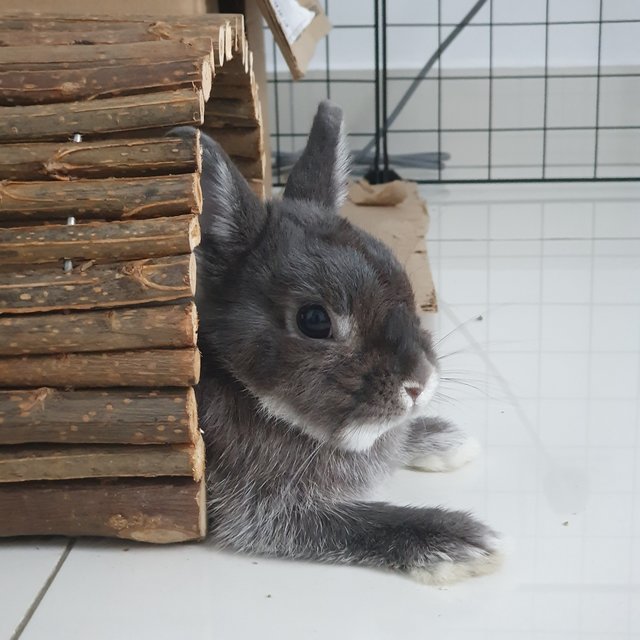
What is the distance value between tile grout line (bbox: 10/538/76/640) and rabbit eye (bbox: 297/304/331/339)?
1.31 feet

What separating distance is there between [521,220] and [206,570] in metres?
1.91

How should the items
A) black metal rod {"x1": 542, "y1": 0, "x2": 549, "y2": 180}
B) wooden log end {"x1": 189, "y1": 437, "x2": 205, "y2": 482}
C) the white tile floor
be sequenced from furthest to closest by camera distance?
black metal rod {"x1": 542, "y1": 0, "x2": 549, "y2": 180}, wooden log end {"x1": 189, "y1": 437, "x2": 205, "y2": 482}, the white tile floor

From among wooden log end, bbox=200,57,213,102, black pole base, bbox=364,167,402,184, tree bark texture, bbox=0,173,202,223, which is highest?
wooden log end, bbox=200,57,213,102

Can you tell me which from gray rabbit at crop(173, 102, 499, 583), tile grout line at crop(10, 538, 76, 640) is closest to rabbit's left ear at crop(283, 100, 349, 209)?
gray rabbit at crop(173, 102, 499, 583)

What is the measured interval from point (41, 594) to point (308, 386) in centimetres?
38

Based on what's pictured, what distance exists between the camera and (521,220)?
112 inches

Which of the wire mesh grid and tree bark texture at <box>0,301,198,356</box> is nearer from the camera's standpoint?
tree bark texture at <box>0,301,198,356</box>

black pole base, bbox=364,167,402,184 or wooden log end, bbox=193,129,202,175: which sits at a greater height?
wooden log end, bbox=193,129,202,175

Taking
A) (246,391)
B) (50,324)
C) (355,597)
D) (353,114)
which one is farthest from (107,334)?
(353,114)

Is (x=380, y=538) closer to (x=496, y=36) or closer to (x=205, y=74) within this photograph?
(x=205, y=74)

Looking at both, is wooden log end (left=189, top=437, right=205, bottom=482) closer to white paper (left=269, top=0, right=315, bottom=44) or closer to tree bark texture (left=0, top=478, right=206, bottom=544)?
tree bark texture (left=0, top=478, right=206, bottom=544)

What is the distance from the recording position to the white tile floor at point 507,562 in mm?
1057

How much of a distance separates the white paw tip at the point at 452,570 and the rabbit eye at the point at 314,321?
29 cm

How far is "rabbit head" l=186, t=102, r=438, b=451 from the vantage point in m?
1.13
